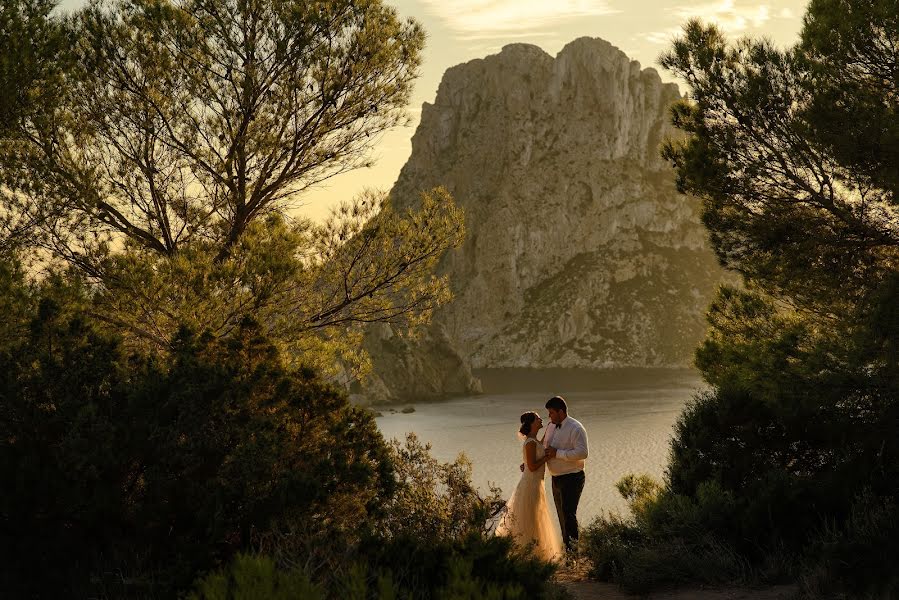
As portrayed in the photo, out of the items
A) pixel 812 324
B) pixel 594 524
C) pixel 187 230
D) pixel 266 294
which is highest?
pixel 187 230

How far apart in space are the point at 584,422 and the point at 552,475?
4652 centimetres

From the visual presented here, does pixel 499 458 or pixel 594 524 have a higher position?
pixel 594 524

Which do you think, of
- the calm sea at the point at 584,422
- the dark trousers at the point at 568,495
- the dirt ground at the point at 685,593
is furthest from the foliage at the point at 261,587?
the calm sea at the point at 584,422

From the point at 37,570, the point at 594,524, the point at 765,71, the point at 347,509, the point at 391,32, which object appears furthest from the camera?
the point at 391,32

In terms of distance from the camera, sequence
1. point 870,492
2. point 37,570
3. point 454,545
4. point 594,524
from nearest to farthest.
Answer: point 454,545 < point 37,570 < point 870,492 < point 594,524

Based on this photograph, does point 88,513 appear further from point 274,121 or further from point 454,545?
point 274,121

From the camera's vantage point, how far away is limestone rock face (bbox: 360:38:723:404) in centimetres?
11425

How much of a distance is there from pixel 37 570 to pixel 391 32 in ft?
28.8

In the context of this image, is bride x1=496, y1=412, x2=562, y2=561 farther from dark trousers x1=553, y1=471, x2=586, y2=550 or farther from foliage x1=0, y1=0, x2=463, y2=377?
foliage x1=0, y1=0, x2=463, y2=377

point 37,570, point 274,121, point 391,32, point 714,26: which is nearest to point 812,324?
point 714,26

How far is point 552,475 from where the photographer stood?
26.7 feet

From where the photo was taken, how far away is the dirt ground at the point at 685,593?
623 cm

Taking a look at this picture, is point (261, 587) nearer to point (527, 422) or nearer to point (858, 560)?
point (858, 560)

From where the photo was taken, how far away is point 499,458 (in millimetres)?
38844
